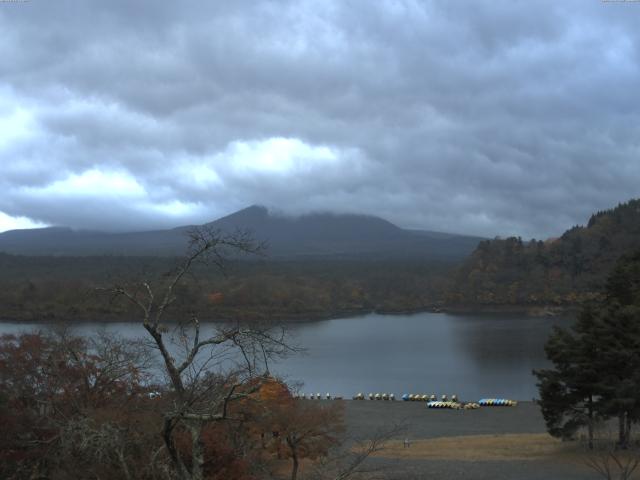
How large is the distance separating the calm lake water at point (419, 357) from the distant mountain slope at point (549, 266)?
15178 millimetres

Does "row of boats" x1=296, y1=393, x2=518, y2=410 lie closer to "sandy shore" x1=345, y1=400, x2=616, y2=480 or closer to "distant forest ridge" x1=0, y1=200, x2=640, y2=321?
"sandy shore" x1=345, y1=400, x2=616, y2=480

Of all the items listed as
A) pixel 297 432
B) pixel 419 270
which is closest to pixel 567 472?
pixel 297 432

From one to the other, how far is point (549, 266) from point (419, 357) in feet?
150

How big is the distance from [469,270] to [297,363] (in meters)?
53.5

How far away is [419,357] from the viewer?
40531 mm

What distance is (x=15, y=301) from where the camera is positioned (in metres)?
58.8

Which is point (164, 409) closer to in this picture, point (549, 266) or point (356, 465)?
Result: point (356, 465)

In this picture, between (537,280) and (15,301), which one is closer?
(15,301)

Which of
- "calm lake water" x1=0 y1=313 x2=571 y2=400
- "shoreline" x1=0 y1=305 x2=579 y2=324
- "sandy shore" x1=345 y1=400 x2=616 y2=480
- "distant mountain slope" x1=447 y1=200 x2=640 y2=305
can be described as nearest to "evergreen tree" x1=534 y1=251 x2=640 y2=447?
"sandy shore" x1=345 y1=400 x2=616 y2=480

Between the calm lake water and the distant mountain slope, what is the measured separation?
1518 centimetres

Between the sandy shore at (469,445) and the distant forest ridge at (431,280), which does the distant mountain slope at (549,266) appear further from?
the sandy shore at (469,445)

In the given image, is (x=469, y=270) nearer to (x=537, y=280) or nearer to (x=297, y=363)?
(x=537, y=280)

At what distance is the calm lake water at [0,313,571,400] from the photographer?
102 feet

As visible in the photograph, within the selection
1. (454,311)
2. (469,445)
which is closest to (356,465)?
(469,445)
